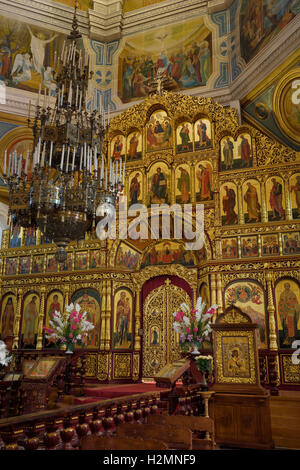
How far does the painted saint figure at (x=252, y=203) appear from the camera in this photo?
Result: 10.6m

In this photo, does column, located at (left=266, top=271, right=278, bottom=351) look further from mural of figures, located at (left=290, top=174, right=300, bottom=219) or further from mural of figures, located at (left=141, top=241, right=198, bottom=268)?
mural of figures, located at (left=141, top=241, right=198, bottom=268)

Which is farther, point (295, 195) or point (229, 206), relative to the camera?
point (229, 206)

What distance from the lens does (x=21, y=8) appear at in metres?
13.3

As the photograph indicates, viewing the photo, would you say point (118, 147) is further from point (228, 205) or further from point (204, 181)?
point (228, 205)

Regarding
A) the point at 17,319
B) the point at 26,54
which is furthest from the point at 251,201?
the point at 26,54

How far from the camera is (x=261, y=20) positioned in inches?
427

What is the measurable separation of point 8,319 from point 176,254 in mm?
5932

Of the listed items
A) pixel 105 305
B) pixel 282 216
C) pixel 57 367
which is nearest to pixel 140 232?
pixel 105 305

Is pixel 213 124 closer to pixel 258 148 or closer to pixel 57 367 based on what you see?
pixel 258 148

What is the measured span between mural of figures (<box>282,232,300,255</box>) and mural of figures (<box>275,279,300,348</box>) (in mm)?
721

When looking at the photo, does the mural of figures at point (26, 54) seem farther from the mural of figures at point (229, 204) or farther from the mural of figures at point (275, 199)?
the mural of figures at point (275, 199)

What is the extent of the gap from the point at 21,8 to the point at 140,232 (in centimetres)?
854

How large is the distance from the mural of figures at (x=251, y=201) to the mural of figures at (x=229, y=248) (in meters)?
0.65

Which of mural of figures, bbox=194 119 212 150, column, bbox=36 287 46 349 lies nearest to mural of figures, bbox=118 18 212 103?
mural of figures, bbox=194 119 212 150
